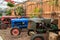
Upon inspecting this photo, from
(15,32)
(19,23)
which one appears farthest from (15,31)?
(19,23)

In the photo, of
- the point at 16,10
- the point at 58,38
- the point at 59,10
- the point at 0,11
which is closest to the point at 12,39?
the point at 58,38

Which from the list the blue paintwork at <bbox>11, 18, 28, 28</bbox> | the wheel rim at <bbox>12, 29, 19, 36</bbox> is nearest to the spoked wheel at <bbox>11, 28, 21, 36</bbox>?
the wheel rim at <bbox>12, 29, 19, 36</bbox>

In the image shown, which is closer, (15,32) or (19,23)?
(15,32)

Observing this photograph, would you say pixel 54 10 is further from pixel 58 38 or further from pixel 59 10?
pixel 58 38

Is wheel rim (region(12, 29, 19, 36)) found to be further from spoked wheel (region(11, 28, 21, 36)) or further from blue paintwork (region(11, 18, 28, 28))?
blue paintwork (region(11, 18, 28, 28))

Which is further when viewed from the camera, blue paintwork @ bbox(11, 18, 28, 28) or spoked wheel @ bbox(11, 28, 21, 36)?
blue paintwork @ bbox(11, 18, 28, 28)

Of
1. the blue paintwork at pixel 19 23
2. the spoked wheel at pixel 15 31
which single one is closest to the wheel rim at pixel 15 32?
the spoked wheel at pixel 15 31

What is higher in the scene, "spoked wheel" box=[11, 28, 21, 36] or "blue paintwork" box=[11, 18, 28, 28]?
"blue paintwork" box=[11, 18, 28, 28]

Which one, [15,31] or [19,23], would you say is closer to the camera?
[15,31]

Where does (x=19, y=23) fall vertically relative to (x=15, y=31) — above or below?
above

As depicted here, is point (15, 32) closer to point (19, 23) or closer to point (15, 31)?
point (15, 31)

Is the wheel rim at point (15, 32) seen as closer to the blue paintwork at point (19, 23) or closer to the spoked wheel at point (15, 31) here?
the spoked wheel at point (15, 31)

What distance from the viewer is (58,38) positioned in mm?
6090

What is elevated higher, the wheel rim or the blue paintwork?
the blue paintwork
